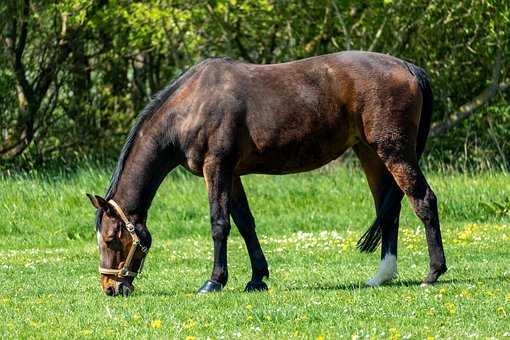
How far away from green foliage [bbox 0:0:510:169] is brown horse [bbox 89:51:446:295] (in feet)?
34.1

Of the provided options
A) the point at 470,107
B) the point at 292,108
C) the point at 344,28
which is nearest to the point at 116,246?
the point at 292,108

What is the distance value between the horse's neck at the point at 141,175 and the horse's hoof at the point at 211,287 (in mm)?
764

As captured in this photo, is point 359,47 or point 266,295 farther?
point 359,47

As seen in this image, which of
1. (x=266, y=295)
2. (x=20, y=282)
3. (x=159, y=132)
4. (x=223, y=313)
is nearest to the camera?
(x=223, y=313)

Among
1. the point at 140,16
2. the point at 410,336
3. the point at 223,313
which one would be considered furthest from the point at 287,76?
the point at 140,16

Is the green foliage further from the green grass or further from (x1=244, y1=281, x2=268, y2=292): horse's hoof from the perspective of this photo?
(x1=244, y1=281, x2=268, y2=292): horse's hoof

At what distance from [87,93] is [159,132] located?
15.0m

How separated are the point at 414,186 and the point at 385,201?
49 centimetres

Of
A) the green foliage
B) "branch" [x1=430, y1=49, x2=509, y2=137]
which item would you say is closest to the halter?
the green foliage

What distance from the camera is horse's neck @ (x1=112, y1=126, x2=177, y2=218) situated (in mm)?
9758

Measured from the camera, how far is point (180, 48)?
75.7 feet

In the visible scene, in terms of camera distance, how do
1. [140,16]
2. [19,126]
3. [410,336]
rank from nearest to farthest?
[410,336], [140,16], [19,126]

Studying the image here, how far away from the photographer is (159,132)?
9.82 meters

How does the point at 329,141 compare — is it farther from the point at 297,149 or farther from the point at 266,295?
the point at 266,295
